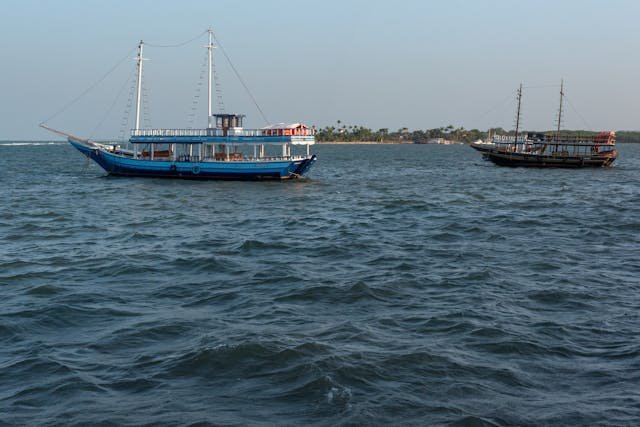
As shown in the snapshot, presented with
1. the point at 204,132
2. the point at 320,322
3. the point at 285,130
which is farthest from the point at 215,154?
the point at 320,322

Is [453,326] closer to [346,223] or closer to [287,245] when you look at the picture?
[287,245]

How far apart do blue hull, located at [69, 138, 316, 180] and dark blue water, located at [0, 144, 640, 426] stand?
72.2 feet

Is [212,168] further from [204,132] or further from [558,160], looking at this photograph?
[558,160]

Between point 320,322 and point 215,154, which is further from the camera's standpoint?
point 215,154

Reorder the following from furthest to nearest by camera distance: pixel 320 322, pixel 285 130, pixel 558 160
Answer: pixel 558 160, pixel 285 130, pixel 320 322

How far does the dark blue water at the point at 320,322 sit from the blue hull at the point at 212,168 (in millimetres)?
22012

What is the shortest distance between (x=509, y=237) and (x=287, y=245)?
9289 millimetres

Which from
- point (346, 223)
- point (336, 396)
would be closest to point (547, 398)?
point (336, 396)

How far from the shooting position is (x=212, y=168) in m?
54.5

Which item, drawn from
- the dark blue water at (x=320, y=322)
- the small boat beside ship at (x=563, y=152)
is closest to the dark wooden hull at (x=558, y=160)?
the small boat beside ship at (x=563, y=152)

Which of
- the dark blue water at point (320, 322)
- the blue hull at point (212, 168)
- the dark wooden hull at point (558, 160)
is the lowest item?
the dark blue water at point (320, 322)

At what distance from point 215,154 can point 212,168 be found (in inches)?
110

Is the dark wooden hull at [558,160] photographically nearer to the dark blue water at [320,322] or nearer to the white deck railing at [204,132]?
the white deck railing at [204,132]

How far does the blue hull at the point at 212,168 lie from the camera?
5388cm
